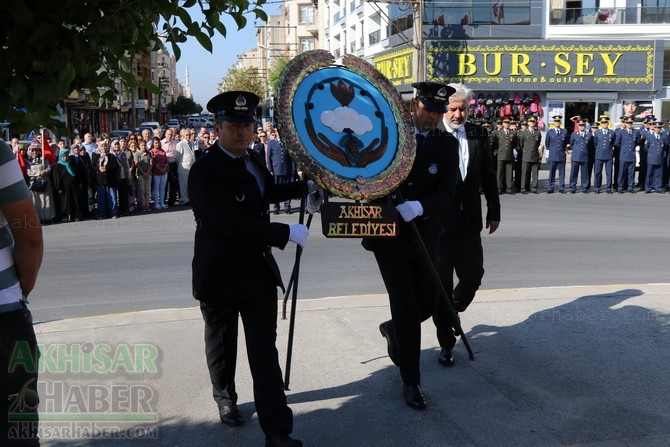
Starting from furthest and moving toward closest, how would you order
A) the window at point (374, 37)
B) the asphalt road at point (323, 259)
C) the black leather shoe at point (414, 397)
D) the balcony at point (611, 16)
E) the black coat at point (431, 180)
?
the window at point (374, 37), the balcony at point (611, 16), the asphalt road at point (323, 259), the black coat at point (431, 180), the black leather shoe at point (414, 397)

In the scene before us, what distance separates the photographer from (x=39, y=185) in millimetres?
14609

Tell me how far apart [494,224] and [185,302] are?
338cm

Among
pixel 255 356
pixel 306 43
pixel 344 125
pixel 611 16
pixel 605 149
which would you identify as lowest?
pixel 255 356

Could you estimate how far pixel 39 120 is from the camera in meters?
2.93

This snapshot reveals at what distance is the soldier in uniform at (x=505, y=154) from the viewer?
62.3 ft

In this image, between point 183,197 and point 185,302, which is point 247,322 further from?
point 183,197

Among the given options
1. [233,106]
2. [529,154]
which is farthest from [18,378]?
[529,154]

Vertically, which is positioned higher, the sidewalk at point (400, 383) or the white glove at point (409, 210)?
the white glove at point (409, 210)

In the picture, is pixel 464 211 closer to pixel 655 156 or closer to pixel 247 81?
pixel 655 156

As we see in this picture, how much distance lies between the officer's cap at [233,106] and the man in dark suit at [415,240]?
107 centimetres

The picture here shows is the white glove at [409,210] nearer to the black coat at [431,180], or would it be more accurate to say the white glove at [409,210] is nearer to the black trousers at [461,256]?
the black coat at [431,180]

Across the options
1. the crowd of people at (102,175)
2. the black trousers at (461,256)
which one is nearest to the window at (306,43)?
the crowd of people at (102,175)

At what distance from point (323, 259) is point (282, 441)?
6.12 meters

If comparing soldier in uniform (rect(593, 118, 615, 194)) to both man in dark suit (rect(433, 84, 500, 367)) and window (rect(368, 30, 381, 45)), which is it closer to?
man in dark suit (rect(433, 84, 500, 367))
